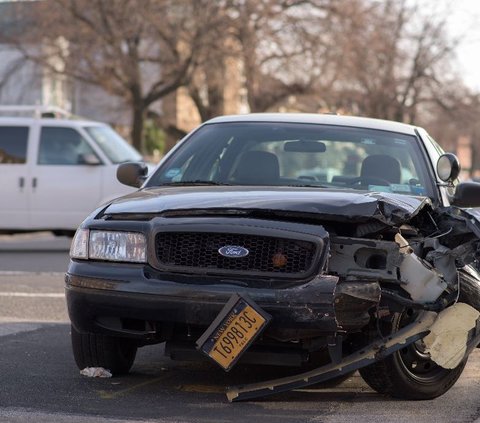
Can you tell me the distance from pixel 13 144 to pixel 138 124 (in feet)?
52.6

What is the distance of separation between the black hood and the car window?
984 centimetres

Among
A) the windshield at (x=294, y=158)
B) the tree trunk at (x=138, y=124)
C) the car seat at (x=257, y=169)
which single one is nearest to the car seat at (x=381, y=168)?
the windshield at (x=294, y=158)

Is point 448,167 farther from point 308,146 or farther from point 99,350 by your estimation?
point 99,350

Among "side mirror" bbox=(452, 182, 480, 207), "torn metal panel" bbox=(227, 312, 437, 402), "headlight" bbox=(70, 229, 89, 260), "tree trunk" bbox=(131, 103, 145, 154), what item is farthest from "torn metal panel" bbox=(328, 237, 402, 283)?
"tree trunk" bbox=(131, 103, 145, 154)

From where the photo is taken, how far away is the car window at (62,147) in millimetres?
15602

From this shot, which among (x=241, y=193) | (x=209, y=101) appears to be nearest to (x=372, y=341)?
(x=241, y=193)

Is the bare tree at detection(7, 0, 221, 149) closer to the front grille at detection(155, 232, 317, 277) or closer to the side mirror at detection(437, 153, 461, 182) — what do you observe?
the side mirror at detection(437, 153, 461, 182)

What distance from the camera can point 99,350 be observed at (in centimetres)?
593

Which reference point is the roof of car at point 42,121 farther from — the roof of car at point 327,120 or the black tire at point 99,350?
the black tire at point 99,350

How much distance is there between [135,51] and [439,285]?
81.8ft

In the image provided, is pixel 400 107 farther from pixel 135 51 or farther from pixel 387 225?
pixel 387 225

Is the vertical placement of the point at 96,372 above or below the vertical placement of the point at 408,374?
below

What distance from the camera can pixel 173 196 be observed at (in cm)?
575

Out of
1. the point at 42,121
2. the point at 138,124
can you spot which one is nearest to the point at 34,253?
the point at 42,121
